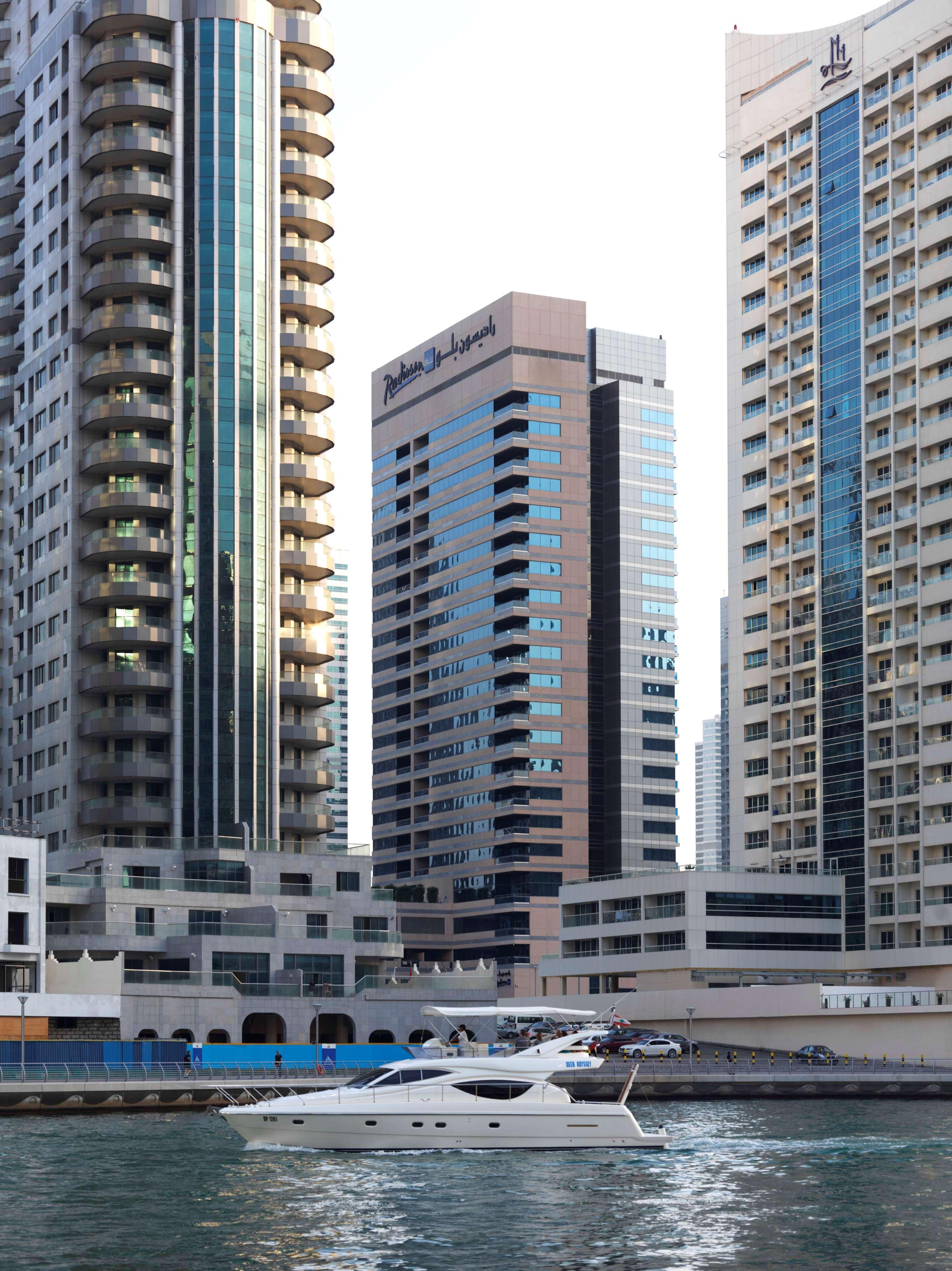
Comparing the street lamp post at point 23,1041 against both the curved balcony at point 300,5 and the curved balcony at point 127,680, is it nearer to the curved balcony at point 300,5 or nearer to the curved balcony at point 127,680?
the curved balcony at point 127,680

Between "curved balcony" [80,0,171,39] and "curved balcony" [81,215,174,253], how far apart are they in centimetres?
1803

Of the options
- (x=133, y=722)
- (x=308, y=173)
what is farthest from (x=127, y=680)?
(x=308, y=173)

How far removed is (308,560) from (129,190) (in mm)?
36555

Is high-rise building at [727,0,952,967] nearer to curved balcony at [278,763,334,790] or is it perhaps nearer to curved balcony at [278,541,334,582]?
curved balcony at [278,763,334,790]

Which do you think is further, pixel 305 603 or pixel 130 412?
pixel 305 603

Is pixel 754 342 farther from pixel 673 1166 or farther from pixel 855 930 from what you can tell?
pixel 673 1166

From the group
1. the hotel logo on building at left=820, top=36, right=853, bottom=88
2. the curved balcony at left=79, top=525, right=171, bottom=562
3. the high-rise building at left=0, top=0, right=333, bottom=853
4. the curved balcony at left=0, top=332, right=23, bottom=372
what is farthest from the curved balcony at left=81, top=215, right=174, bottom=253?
the hotel logo on building at left=820, top=36, right=853, bottom=88

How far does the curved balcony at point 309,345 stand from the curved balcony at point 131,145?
1876 cm

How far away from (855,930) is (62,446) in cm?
8725

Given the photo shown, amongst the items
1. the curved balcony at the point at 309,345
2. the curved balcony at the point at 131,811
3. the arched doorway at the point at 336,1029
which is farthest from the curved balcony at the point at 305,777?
the curved balcony at the point at 309,345

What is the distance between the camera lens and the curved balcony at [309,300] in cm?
16825

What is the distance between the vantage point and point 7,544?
604 ft

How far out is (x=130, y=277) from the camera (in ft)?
526

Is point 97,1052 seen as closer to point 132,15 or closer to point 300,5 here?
point 132,15
